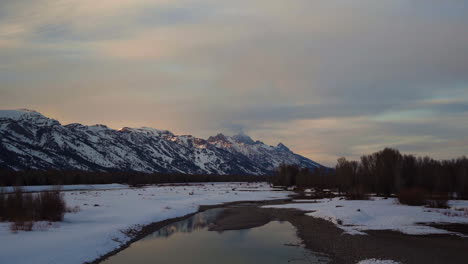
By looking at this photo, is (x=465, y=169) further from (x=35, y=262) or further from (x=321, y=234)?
(x=35, y=262)

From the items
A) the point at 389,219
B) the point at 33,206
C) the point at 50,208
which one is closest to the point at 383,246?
the point at 389,219

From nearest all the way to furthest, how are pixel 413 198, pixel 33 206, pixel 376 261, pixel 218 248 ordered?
pixel 376 261
pixel 218 248
pixel 33 206
pixel 413 198

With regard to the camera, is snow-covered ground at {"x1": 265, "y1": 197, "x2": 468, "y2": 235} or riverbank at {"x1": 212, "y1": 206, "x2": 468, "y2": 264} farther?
snow-covered ground at {"x1": 265, "y1": 197, "x2": 468, "y2": 235}

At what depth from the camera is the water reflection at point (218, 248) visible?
2192 cm

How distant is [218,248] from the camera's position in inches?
1006

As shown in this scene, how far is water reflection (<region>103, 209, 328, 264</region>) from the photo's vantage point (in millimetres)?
21922

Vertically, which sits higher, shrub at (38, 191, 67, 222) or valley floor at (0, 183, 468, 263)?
shrub at (38, 191, 67, 222)

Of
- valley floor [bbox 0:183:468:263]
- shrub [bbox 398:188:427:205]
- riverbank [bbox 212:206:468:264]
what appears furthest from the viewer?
shrub [bbox 398:188:427:205]

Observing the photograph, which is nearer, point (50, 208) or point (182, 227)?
point (50, 208)

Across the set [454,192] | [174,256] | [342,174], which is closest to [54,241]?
[174,256]

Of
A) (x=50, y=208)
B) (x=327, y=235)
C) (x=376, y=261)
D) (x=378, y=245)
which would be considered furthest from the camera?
(x=50, y=208)

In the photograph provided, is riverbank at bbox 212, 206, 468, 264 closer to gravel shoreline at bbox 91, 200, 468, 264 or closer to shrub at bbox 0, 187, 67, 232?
gravel shoreline at bbox 91, 200, 468, 264

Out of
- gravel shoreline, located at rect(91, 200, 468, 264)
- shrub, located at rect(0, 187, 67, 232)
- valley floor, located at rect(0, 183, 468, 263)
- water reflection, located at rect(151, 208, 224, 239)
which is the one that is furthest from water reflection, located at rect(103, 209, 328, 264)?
shrub, located at rect(0, 187, 67, 232)

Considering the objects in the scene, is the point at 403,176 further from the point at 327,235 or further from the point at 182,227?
the point at 182,227
